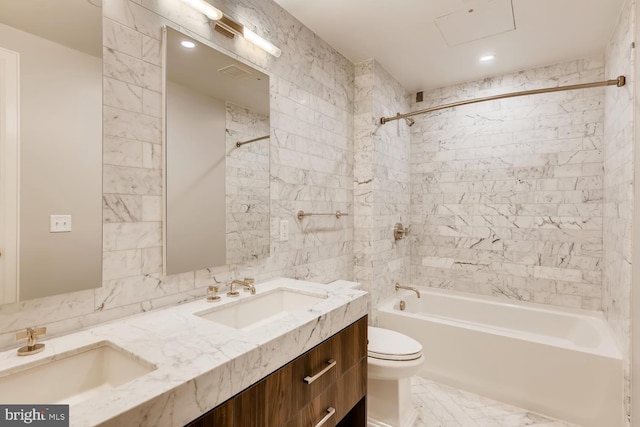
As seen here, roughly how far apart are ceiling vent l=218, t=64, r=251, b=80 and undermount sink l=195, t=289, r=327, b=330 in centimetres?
119

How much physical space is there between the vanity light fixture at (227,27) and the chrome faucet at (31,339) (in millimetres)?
1414

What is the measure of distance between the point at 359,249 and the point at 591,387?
69.8 inches

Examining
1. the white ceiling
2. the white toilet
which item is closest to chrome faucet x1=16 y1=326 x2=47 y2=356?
the white toilet

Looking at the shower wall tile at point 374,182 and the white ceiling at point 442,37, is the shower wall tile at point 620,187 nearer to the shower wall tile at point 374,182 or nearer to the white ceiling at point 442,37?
the white ceiling at point 442,37

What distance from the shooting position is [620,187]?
6.57ft

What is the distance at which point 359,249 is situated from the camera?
8.79 feet

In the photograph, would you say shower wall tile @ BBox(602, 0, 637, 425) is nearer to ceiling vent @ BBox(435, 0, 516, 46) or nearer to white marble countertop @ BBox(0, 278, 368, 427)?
ceiling vent @ BBox(435, 0, 516, 46)

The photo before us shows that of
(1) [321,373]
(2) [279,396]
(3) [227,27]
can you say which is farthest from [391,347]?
(3) [227,27]

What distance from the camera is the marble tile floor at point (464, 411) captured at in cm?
203

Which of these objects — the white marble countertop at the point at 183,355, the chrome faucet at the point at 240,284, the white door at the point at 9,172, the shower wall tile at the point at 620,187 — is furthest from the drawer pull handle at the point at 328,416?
the shower wall tile at the point at 620,187

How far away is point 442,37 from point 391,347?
7.53 feet

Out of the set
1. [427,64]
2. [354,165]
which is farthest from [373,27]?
[354,165]

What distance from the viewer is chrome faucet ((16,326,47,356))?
0.89 metres

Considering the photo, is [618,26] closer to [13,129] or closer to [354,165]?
[354,165]
